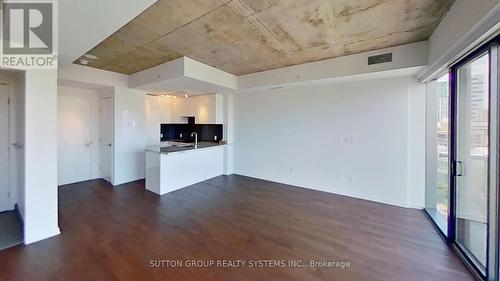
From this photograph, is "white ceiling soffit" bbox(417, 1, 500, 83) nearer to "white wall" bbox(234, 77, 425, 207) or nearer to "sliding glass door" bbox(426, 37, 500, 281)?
"sliding glass door" bbox(426, 37, 500, 281)

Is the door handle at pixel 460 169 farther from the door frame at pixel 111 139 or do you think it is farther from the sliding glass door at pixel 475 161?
the door frame at pixel 111 139

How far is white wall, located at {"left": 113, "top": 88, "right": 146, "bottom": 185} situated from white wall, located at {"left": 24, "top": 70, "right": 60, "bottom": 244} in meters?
2.43

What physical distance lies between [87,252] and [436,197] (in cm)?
528

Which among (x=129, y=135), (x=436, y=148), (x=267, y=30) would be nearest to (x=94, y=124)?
(x=129, y=135)

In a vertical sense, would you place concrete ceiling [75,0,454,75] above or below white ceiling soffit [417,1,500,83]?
above

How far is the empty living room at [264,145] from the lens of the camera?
87.4 inches

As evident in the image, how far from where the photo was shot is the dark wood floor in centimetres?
219

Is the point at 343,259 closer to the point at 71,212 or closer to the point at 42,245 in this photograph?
the point at 42,245

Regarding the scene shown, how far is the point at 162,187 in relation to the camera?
460 centimetres

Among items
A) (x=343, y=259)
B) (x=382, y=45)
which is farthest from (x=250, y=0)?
(x=343, y=259)

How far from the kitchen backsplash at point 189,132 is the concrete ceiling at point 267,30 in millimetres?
2816

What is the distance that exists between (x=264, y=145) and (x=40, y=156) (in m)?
4.40

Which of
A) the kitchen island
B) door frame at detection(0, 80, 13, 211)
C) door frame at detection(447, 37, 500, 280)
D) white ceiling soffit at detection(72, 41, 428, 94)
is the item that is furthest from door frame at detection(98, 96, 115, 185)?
door frame at detection(447, 37, 500, 280)

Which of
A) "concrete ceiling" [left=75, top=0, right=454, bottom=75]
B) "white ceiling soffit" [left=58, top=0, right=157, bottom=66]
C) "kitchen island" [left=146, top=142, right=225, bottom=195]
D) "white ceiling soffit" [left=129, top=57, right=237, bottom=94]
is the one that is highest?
"concrete ceiling" [left=75, top=0, right=454, bottom=75]
